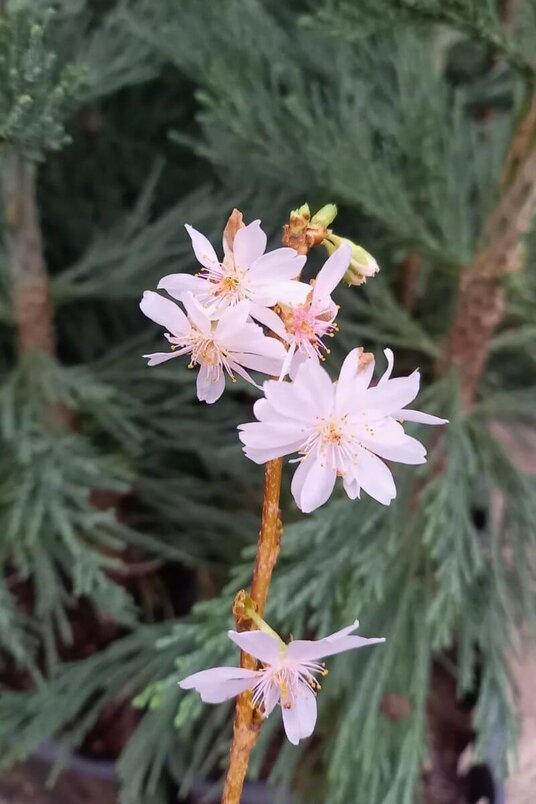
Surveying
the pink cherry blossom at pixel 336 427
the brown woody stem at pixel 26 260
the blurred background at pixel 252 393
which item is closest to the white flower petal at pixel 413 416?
the pink cherry blossom at pixel 336 427

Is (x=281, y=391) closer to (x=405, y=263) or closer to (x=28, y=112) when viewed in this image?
(x=28, y=112)

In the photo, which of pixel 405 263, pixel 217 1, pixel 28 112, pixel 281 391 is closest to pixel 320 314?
pixel 281 391

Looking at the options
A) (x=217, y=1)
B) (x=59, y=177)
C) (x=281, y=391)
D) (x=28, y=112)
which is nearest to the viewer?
(x=281, y=391)

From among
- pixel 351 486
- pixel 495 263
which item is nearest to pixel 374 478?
pixel 351 486

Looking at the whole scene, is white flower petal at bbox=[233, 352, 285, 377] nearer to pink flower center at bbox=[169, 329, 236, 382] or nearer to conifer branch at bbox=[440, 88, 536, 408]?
pink flower center at bbox=[169, 329, 236, 382]

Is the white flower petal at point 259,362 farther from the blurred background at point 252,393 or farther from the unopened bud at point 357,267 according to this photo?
the blurred background at point 252,393

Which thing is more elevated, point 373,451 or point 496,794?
point 373,451
